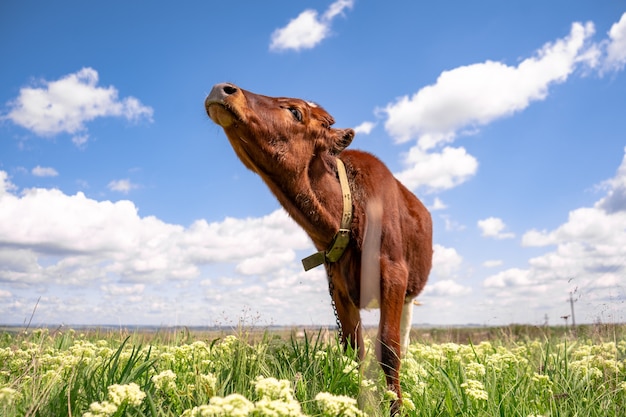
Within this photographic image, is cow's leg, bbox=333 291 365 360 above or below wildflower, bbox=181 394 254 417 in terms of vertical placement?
above

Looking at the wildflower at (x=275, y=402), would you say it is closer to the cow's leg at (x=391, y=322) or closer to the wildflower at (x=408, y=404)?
the wildflower at (x=408, y=404)

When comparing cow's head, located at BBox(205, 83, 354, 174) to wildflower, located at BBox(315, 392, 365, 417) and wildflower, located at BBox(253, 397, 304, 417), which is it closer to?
wildflower, located at BBox(315, 392, 365, 417)

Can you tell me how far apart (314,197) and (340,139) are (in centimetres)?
65

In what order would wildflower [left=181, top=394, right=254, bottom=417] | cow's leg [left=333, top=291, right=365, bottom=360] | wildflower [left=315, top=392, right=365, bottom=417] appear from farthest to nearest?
cow's leg [left=333, top=291, right=365, bottom=360] < wildflower [left=315, top=392, right=365, bottom=417] < wildflower [left=181, top=394, right=254, bottom=417]

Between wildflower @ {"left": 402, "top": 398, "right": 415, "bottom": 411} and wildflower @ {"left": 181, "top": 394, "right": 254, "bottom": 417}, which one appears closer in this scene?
wildflower @ {"left": 181, "top": 394, "right": 254, "bottom": 417}

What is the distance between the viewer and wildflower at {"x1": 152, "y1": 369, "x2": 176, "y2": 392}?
135 inches

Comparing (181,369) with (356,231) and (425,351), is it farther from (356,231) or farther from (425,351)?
(425,351)

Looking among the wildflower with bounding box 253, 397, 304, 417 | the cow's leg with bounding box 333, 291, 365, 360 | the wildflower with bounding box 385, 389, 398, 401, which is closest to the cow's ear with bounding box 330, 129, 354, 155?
→ the cow's leg with bounding box 333, 291, 365, 360

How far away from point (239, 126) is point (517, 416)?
10.4 ft

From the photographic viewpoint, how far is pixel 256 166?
4984 millimetres

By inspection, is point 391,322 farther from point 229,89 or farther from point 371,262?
point 229,89

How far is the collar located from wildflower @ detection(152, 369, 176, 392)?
2100mm

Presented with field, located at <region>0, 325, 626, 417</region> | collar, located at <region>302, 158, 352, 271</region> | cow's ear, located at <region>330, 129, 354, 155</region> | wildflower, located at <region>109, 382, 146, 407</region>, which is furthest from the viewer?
cow's ear, located at <region>330, 129, 354, 155</region>

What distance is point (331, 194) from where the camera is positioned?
532 centimetres
